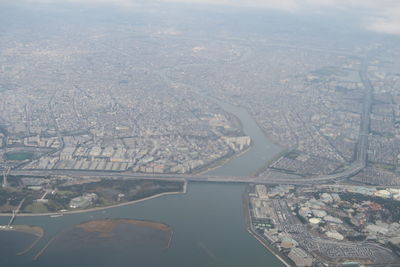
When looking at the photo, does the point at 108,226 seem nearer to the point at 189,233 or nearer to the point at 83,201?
the point at 83,201

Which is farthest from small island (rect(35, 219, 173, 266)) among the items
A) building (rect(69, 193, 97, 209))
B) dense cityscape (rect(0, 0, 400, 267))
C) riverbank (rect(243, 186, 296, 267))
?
riverbank (rect(243, 186, 296, 267))

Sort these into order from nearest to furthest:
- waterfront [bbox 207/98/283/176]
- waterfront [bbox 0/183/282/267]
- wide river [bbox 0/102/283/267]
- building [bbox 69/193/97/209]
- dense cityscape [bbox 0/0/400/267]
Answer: wide river [bbox 0/102/283/267]
waterfront [bbox 0/183/282/267]
dense cityscape [bbox 0/0/400/267]
building [bbox 69/193/97/209]
waterfront [bbox 207/98/283/176]

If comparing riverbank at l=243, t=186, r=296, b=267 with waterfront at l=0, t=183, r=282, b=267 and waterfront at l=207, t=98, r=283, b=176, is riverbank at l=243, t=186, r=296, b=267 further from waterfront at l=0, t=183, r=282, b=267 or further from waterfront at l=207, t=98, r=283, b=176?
waterfront at l=207, t=98, r=283, b=176

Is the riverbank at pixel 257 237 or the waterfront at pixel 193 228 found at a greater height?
the riverbank at pixel 257 237

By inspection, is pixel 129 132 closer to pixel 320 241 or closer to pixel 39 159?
pixel 39 159

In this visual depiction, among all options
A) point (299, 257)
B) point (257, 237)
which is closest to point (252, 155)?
point (257, 237)

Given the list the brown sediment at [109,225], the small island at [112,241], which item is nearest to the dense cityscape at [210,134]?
Answer: the brown sediment at [109,225]

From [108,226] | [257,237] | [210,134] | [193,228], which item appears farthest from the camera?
[210,134]

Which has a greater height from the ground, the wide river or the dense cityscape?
the dense cityscape

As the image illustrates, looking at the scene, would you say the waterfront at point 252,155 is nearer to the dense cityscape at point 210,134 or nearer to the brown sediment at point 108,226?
the dense cityscape at point 210,134
